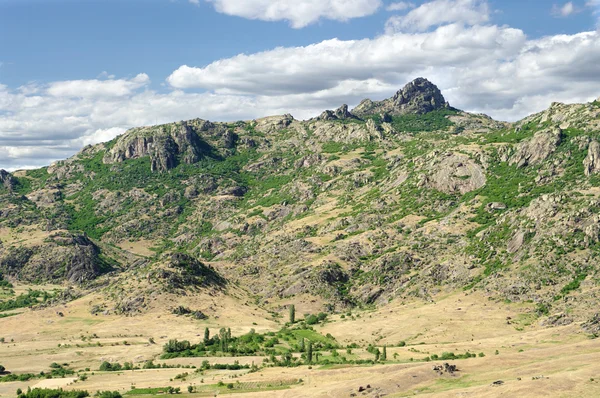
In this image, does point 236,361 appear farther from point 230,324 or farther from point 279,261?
point 279,261

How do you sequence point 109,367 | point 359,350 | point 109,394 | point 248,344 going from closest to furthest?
1. point 109,394
2. point 109,367
3. point 359,350
4. point 248,344

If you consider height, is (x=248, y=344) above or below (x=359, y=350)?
above

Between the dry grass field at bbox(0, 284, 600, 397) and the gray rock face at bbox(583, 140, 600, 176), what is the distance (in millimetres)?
59858

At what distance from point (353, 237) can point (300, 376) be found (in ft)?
333

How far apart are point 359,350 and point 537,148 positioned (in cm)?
11354

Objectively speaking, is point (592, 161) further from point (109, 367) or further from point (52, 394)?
point (52, 394)

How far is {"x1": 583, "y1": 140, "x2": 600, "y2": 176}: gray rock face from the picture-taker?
526 ft

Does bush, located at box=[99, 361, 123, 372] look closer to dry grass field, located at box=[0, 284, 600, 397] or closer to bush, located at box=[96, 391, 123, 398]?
dry grass field, located at box=[0, 284, 600, 397]

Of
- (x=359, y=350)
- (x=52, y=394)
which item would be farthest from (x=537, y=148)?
(x=52, y=394)

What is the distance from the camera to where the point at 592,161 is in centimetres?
16188

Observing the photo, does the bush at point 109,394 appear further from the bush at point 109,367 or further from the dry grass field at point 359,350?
the bush at point 109,367

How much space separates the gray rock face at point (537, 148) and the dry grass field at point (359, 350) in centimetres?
7316

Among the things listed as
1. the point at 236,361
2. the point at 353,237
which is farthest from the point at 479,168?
the point at 236,361

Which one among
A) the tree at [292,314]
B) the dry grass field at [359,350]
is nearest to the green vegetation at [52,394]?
the dry grass field at [359,350]
